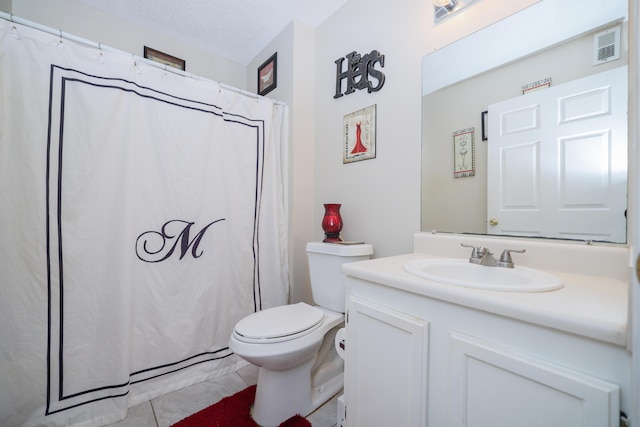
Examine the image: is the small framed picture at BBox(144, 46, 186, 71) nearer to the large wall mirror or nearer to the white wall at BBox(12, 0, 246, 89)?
the white wall at BBox(12, 0, 246, 89)

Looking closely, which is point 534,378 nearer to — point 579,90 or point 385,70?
point 579,90

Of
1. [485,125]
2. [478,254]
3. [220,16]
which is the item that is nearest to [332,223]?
[478,254]

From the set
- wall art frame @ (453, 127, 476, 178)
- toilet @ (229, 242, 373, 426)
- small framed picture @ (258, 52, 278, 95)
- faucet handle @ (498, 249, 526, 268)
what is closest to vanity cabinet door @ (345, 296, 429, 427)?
toilet @ (229, 242, 373, 426)

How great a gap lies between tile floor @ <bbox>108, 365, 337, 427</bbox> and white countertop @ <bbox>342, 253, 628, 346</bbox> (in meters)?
0.89

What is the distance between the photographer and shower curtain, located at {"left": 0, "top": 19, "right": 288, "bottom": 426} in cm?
112

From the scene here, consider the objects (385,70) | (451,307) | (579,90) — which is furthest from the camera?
(385,70)

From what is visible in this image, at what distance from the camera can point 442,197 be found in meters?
1.25

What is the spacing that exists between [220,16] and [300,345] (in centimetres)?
219

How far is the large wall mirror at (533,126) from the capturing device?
0.84 meters

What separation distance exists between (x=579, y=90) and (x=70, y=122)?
2046 mm

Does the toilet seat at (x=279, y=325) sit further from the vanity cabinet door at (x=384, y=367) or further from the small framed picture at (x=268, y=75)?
the small framed picture at (x=268, y=75)

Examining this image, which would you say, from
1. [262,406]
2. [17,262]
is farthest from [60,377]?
[262,406]

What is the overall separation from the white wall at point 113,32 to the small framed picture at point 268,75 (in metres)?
0.34

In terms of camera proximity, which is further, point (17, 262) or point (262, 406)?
point (262, 406)
